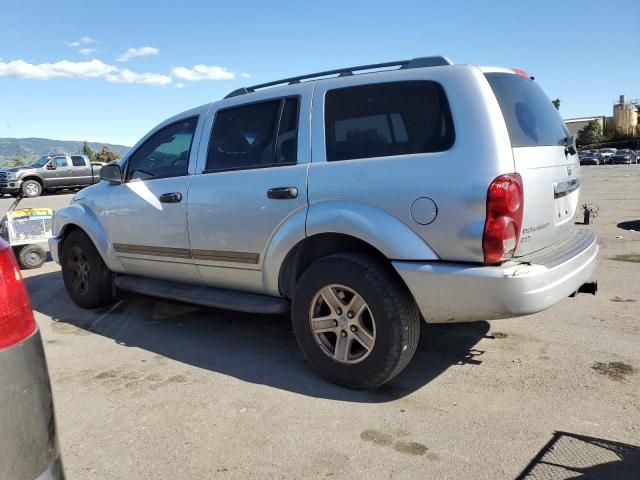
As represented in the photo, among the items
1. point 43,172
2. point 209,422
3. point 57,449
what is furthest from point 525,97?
point 43,172

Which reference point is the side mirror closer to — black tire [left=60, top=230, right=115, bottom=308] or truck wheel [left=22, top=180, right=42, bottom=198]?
black tire [left=60, top=230, right=115, bottom=308]

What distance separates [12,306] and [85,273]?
389cm

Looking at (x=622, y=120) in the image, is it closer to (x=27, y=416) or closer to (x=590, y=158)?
(x=590, y=158)

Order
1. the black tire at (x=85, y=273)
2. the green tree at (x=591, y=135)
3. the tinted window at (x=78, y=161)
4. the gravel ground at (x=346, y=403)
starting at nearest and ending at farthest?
the gravel ground at (x=346, y=403), the black tire at (x=85, y=273), the tinted window at (x=78, y=161), the green tree at (x=591, y=135)

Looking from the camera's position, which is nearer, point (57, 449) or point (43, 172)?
point (57, 449)

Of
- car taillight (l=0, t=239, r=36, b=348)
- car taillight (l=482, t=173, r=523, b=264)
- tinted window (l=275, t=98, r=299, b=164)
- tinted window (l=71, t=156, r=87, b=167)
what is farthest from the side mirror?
tinted window (l=71, t=156, r=87, b=167)

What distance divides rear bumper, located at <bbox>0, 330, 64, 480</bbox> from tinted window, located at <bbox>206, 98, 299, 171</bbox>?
7.54ft

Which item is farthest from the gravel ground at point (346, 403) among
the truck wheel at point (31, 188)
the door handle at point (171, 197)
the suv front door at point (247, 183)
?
the truck wheel at point (31, 188)

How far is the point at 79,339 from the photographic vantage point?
454 centimetres

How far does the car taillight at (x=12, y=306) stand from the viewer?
158 cm

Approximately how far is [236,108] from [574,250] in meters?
2.66

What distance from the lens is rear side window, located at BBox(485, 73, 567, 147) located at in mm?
3052

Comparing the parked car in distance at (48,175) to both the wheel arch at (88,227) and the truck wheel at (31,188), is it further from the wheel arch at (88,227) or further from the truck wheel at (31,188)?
the wheel arch at (88,227)

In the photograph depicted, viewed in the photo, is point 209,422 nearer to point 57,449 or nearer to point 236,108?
point 57,449
